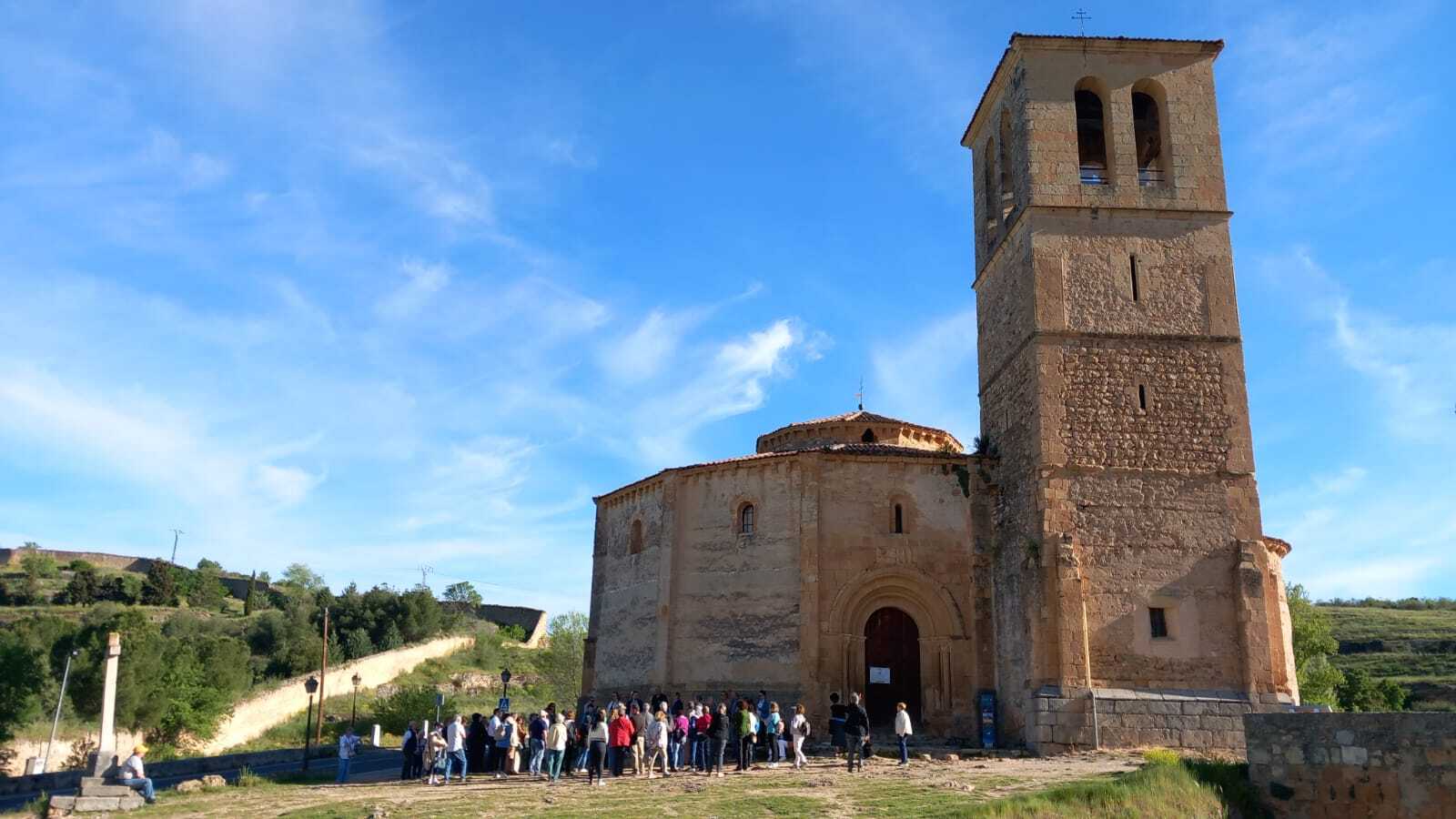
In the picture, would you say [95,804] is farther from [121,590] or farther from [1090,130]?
[121,590]

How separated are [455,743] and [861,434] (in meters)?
14.2

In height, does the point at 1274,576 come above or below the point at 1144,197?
below

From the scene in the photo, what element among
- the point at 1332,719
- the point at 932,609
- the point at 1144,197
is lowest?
the point at 1332,719

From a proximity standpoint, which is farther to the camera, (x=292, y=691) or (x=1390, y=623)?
(x=1390, y=623)

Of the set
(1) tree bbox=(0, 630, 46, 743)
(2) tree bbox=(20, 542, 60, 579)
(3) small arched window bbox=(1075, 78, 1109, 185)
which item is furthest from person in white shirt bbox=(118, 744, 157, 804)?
(2) tree bbox=(20, 542, 60, 579)

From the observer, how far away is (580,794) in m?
17.2

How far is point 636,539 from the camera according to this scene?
29156 millimetres

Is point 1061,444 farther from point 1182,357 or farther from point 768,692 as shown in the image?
point 768,692

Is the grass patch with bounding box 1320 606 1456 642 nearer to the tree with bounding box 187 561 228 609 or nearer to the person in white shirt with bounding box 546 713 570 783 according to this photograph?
the person in white shirt with bounding box 546 713 570 783

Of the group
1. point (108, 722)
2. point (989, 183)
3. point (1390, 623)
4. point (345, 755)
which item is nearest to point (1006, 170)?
point (989, 183)

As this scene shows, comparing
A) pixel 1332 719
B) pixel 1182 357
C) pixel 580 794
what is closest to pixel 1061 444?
pixel 1182 357

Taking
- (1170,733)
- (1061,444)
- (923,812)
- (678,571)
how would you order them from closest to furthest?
(923,812) → (1170,733) → (1061,444) → (678,571)

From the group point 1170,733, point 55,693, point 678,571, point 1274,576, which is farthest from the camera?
point 55,693

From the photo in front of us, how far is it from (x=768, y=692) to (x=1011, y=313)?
35.0ft
